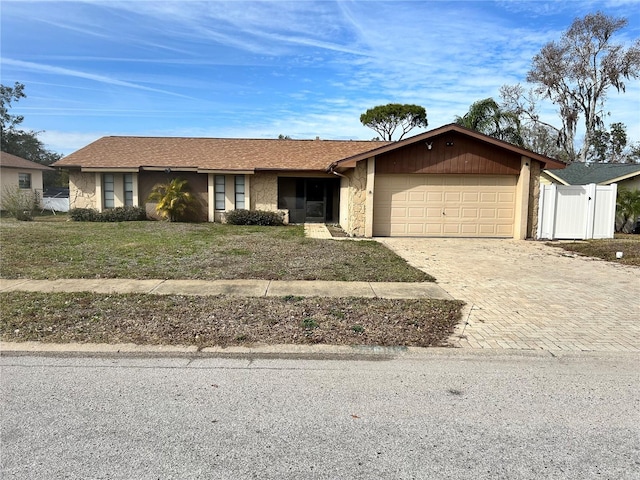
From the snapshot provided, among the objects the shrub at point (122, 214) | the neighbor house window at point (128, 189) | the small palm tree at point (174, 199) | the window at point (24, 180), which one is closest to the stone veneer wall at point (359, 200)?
the small palm tree at point (174, 199)

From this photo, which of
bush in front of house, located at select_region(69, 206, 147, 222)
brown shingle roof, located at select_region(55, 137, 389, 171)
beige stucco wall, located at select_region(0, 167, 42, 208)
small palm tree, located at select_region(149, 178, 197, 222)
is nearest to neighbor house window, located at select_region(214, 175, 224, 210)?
brown shingle roof, located at select_region(55, 137, 389, 171)

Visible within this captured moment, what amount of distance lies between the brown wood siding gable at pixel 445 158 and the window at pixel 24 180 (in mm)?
26118

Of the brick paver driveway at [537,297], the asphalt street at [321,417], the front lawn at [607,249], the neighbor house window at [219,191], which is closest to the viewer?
the asphalt street at [321,417]

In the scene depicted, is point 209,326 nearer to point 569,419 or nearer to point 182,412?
point 182,412

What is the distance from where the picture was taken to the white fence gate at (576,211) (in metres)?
16.8

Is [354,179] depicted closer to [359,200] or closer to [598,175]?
[359,200]

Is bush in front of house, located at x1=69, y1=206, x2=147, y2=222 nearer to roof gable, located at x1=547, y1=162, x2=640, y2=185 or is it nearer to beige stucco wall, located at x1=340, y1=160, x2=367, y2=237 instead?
beige stucco wall, located at x1=340, y1=160, x2=367, y2=237

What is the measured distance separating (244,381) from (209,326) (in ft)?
5.66

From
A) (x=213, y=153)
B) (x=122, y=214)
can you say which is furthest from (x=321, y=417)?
(x=213, y=153)

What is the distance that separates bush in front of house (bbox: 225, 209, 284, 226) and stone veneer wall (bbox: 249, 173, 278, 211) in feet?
4.05

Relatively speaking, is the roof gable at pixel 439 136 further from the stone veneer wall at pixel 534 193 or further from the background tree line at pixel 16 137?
the background tree line at pixel 16 137

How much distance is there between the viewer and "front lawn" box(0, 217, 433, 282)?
29.9ft

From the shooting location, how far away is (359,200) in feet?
54.0

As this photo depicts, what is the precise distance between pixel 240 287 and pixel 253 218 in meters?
13.1
